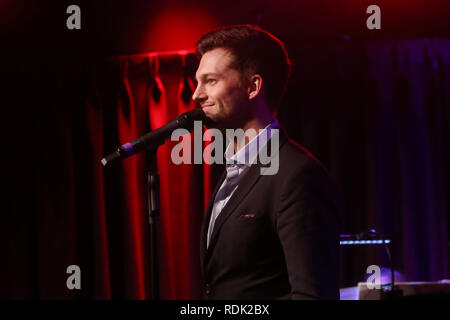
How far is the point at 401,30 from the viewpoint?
363 cm

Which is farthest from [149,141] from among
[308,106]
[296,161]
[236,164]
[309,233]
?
[308,106]

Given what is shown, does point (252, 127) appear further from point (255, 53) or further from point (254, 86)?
point (255, 53)

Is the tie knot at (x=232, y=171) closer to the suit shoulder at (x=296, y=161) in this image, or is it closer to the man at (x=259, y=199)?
the man at (x=259, y=199)

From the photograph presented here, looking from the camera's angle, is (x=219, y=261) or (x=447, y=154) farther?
(x=447, y=154)

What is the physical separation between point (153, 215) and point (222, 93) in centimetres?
47

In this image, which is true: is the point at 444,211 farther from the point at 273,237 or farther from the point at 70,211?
the point at 70,211

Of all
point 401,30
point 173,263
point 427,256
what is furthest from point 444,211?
point 173,263

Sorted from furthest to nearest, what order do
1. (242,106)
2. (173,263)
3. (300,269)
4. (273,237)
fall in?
(173,263) → (242,106) → (273,237) → (300,269)

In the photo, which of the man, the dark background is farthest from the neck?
the dark background

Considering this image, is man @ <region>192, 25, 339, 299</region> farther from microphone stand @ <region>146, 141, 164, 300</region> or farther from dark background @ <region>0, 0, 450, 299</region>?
dark background @ <region>0, 0, 450, 299</region>

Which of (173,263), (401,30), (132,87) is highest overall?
(401,30)

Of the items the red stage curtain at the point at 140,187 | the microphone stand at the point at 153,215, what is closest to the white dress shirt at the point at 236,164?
the microphone stand at the point at 153,215

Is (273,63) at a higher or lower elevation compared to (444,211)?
higher

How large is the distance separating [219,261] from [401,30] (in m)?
2.81
